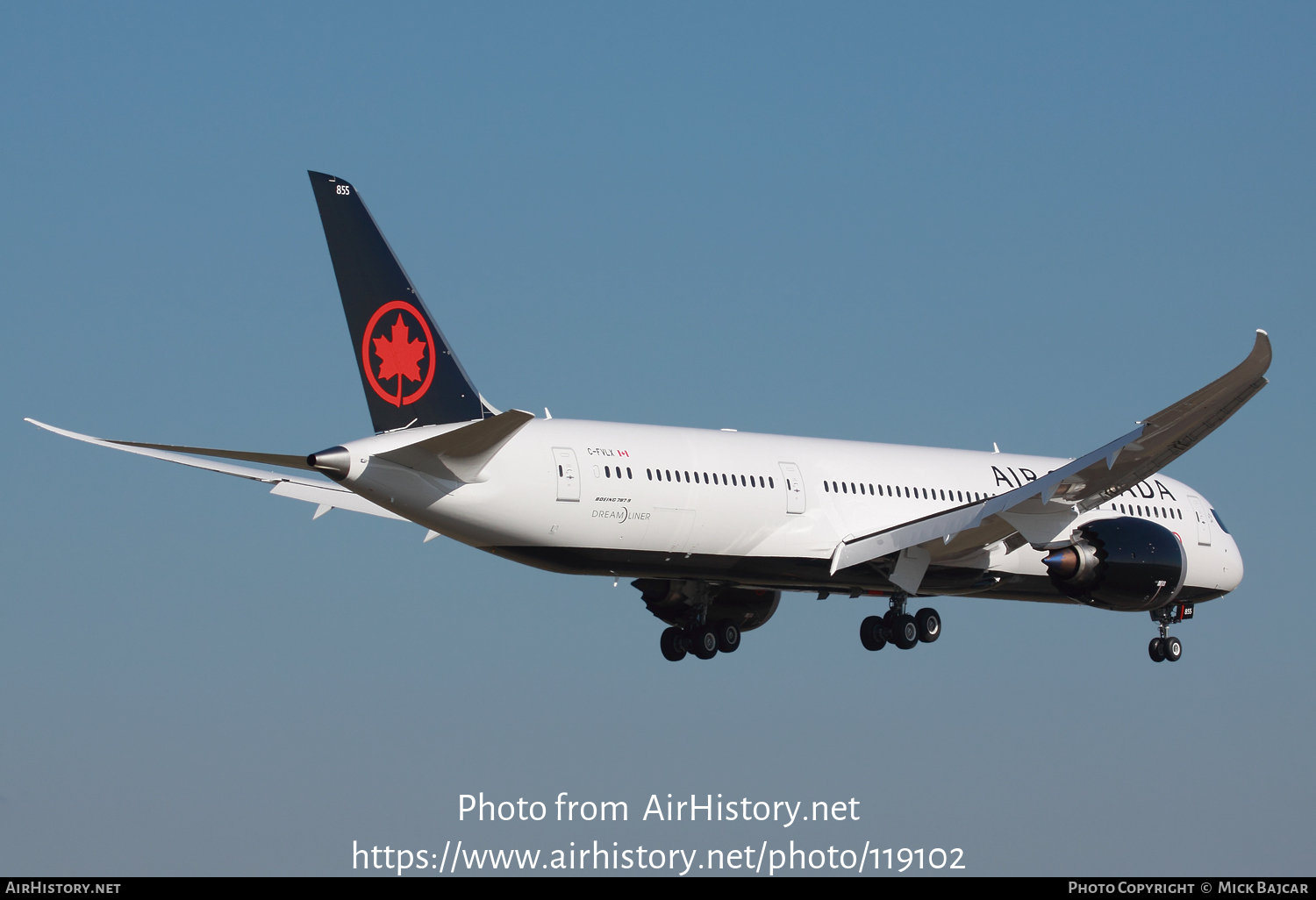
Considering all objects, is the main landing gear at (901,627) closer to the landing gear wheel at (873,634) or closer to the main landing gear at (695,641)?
the landing gear wheel at (873,634)

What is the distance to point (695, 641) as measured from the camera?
34.9 meters

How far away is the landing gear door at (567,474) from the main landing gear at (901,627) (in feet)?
28.1

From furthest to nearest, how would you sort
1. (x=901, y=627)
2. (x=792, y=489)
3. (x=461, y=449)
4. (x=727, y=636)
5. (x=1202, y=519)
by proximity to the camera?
(x=1202, y=519) → (x=727, y=636) → (x=901, y=627) → (x=792, y=489) → (x=461, y=449)

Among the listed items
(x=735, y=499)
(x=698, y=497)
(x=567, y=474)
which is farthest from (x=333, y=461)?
(x=735, y=499)

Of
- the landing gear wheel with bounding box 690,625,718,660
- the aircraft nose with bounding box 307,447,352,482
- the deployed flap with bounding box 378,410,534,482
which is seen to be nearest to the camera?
the aircraft nose with bounding box 307,447,352,482

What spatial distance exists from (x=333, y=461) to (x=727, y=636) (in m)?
12.6

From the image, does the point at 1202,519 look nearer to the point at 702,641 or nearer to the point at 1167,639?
the point at 1167,639

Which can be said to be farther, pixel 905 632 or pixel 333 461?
pixel 905 632

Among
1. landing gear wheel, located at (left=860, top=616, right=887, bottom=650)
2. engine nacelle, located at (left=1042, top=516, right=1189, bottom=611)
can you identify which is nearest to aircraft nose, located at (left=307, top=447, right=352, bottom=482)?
landing gear wheel, located at (left=860, top=616, right=887, bottom=650)

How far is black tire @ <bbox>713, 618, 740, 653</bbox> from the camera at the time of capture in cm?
3534

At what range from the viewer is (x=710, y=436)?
31641 mm

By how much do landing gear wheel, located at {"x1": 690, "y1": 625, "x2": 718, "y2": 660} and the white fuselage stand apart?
2719 mm

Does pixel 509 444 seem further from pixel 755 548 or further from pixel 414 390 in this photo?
pixel 755 548

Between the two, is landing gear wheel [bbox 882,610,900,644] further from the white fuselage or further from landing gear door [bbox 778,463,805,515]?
landing gear door [bbox 778,463,805,515]
